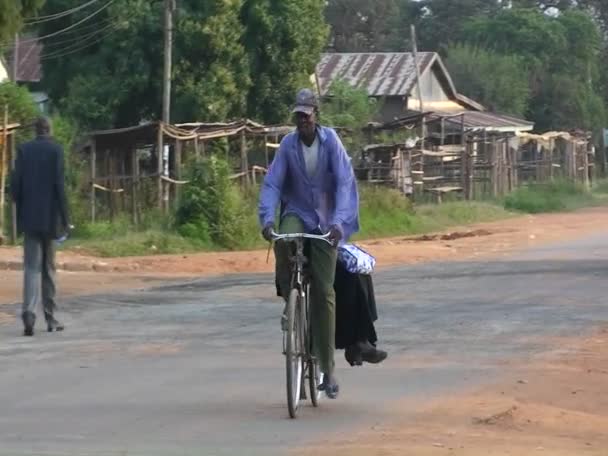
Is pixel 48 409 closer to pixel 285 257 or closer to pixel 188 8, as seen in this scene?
pixel 285 257

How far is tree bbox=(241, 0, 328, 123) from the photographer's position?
3575 cm

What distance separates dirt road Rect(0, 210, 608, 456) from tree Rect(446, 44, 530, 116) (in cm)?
4389

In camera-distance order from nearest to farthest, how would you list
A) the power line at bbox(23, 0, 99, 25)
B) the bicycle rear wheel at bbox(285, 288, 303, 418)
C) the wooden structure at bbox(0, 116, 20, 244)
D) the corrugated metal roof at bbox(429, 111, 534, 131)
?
the bicycle rear wheel at bbox(285, 288, 303, 418) → the wooden structure at bbox(0, 116, 20, 244) → the power line at bbox(23, 0, 99, 25) → the corrugated metal roof at bbox(429, 111, 534, 131)

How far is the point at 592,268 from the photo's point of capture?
20234 millimetres

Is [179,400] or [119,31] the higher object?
[119,31]

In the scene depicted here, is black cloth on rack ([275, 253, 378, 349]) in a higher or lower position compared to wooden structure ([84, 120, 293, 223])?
lower

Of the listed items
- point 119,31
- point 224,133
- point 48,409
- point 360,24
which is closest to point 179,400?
point 48,409

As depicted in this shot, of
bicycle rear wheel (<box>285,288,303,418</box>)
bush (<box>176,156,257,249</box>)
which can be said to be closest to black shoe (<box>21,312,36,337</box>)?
bicycle rear wheel (<box>285,288,303,418</box>)

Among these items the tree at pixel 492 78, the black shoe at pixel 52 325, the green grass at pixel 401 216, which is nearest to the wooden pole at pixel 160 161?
the green grass at pixel 401 216

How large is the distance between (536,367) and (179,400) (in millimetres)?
2924

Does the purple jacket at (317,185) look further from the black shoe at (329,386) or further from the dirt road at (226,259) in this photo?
the dirt road at (226,259)

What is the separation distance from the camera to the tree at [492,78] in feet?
200

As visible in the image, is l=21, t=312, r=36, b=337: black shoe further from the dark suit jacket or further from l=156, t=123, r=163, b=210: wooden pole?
l=156, t=123, r=163, b=210: wooden pole

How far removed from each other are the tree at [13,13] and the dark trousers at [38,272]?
6.17 metres
